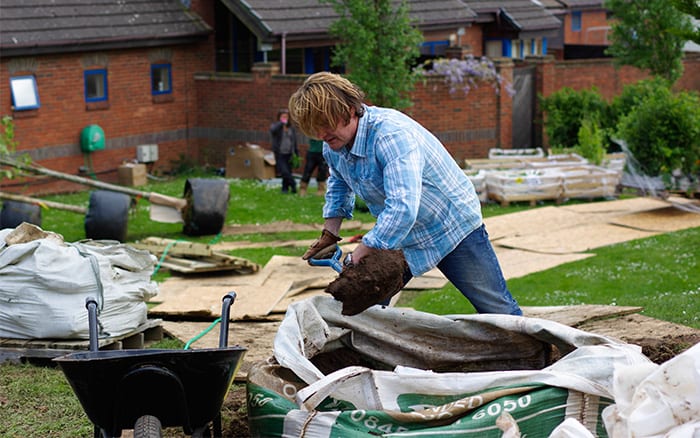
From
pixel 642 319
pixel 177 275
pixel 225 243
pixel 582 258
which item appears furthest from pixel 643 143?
pixel 642 319

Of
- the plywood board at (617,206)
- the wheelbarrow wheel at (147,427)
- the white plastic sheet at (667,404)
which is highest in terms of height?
the white plastic sheet at (667,404)

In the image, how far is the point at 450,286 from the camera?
11.0 m

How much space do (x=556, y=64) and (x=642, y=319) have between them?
63.1 ft

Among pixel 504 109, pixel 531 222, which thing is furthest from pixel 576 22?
pixel 531 222

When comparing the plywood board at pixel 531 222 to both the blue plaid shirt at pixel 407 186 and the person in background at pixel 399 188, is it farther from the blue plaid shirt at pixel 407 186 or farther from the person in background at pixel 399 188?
the blue plaid shirt at pixel 407 186

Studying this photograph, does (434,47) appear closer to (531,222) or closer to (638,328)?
(531,222)

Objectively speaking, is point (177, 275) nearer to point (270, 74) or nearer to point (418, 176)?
point (418, 176)

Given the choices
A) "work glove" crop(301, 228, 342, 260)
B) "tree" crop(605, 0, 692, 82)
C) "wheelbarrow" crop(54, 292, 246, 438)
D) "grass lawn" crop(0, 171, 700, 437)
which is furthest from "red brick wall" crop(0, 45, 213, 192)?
"wheelbarrow" crop(54, 292, 246, 438)

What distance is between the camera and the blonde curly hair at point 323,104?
5.07 meters

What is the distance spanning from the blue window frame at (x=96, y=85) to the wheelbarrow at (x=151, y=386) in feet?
58.6

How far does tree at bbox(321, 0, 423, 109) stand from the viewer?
711 inches

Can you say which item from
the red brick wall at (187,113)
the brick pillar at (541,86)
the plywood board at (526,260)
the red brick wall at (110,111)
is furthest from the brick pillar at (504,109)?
the plywood board at (526,260)

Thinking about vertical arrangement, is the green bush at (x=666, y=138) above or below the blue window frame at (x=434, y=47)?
below

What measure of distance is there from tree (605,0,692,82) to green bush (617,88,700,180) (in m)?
9.02
